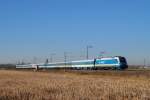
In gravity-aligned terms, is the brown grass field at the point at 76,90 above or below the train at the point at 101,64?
below

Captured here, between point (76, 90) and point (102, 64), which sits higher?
point (102, 64)

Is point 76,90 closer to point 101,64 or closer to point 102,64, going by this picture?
point 102,64

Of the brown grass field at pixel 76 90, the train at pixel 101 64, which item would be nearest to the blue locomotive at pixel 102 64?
the train at pixel 101 64

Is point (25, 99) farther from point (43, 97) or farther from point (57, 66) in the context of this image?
point (57, 66)

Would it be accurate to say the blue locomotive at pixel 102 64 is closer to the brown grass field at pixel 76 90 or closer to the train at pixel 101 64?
the train at pixel 101 64

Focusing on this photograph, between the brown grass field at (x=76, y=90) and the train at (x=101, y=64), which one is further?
the train at (x=101, y=64)

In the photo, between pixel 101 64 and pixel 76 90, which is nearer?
pixel 76 90

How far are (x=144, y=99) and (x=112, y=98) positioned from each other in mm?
1825

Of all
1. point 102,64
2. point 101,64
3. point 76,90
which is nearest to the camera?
point 76,90

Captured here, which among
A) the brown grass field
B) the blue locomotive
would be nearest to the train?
the blue locomotive

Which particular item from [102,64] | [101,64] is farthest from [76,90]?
[101,64]

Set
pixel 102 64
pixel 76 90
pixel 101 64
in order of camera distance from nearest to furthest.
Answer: pixel 76 90, pixel 102 64, pixel 101 64

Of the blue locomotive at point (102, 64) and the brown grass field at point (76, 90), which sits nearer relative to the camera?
the brown grass field at point (76, 90)

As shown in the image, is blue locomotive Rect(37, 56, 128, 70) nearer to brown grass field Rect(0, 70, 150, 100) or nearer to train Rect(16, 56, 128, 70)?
train Rect(16, 56, 128, 70)
